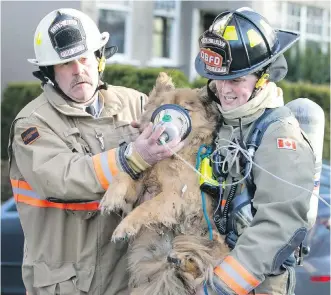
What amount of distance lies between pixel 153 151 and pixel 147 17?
1182 centimetres

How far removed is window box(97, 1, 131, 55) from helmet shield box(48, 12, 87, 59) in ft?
33.7

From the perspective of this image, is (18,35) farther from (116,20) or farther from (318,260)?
(318,260)

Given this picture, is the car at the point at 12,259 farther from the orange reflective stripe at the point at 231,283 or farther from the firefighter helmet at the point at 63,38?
the orange reflective stripe at the point at 231,283

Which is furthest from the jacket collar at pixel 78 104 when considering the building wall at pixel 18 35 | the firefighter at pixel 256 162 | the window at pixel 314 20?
the window at pixel 314 20

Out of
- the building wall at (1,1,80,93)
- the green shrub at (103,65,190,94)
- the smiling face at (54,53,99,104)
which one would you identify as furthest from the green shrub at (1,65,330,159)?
the smiling face at (54,53,99,104)

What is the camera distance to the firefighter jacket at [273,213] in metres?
2.62

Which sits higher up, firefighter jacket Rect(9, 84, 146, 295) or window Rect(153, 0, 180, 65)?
window Rect(153, 0, 180, 65)

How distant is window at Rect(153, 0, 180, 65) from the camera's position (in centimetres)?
1522

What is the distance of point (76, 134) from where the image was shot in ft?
11.3

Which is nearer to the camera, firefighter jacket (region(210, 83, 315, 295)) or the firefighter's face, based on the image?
firefighter jacket (region(210, 83, 315, 295))

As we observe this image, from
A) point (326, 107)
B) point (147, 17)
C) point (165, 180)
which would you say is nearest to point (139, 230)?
point (165, 180)

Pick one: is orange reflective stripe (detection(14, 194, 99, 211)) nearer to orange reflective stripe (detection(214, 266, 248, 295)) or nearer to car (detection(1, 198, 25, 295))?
orange reflective stripe (detection(214, 266, 248, 295))

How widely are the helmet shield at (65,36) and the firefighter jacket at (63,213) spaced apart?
24 cm

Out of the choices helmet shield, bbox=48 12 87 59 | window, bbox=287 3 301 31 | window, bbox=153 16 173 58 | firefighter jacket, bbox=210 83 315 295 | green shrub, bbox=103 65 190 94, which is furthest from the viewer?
window, bbox=287 3 301 31
